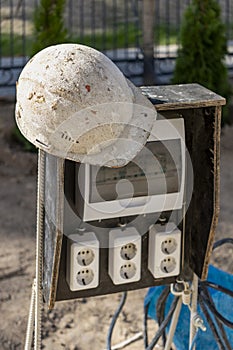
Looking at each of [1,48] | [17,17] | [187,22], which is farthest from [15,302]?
[17,17]

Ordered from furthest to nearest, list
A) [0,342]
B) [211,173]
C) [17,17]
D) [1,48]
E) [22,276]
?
1. [17,17]
2. [1,48]
3. [22,276]
4. [0,342]
5. [211,173]

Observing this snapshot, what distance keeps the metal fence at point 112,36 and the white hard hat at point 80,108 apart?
3.99 m

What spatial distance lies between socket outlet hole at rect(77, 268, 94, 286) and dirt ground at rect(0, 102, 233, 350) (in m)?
1.09

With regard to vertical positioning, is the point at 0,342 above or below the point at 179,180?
below

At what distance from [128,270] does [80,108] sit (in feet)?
2.32

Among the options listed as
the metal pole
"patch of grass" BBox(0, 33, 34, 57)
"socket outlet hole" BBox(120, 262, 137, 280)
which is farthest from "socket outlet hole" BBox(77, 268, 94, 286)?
"patch of grass" BBox(0, 33, 34, 57)

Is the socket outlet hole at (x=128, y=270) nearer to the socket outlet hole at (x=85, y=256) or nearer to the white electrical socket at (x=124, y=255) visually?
the white electrical socket at (x=124, y=255)

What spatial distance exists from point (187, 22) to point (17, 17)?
3.13m

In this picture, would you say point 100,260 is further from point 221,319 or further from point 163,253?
point 221,319

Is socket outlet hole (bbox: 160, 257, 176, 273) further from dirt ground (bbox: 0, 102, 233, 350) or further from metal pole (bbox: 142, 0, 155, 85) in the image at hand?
metal pole (bbox: 142, 0, 155, 85)

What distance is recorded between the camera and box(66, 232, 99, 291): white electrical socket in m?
2.63

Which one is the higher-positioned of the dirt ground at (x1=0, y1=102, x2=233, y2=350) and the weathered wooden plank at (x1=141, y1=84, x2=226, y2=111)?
the weathered wooden plank at (x1=141, y1=84, x2=226, y2=111)

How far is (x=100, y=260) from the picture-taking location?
2.74 meters

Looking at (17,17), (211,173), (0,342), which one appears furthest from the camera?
(17,17)
